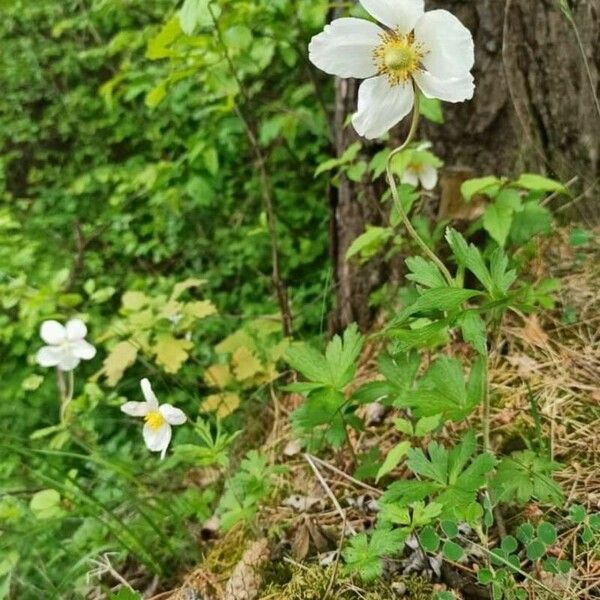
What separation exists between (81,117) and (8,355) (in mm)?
2078

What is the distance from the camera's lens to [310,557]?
1.25m

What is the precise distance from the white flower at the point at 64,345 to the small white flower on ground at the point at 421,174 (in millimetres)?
979

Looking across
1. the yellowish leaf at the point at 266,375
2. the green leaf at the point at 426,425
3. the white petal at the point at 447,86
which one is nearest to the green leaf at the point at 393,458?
the green leaf at the point at 426,425

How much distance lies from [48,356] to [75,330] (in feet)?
0.35

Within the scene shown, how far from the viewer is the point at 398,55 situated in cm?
95

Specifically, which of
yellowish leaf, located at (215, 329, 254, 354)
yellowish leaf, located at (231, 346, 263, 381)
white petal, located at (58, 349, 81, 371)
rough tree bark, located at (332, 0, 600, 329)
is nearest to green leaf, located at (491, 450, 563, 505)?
rough tree bark, located at (332, 0, 600, 329)

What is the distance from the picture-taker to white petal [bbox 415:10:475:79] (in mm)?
903

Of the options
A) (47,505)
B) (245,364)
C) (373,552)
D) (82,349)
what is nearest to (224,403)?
(245,364)

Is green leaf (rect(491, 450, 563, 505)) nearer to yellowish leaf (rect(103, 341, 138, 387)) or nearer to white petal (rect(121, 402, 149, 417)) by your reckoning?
white petal (rect(121, 402, 149, 417))

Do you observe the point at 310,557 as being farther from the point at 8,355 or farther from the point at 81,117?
the point at 81,117

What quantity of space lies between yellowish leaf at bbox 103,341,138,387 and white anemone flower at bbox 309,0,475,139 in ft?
3.96

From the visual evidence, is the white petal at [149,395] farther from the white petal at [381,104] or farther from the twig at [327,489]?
the white petal at [381,104]

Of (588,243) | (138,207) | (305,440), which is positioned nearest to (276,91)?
(138,207)

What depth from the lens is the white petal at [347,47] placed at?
0.97 metres
